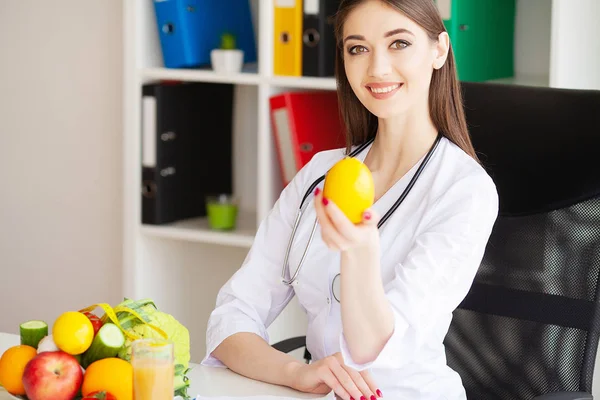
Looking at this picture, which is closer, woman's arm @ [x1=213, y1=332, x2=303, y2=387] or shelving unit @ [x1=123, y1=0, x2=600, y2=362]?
woman's arm @ [x1=213, y1=332, x2=303, y2=387]

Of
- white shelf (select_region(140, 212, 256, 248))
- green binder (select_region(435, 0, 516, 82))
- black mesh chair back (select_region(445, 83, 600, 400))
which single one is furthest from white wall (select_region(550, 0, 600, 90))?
white shelf (select_region(140, 212, 256, 248))

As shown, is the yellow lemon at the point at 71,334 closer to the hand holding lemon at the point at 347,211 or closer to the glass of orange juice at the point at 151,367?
the glass of orange juice at the point at 151,367

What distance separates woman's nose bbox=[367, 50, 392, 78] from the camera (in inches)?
63.7

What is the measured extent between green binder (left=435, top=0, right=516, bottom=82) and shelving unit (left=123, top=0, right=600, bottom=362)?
5cm

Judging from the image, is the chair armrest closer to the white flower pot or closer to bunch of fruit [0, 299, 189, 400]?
bunch of fruit [0, 299, 189, 400]

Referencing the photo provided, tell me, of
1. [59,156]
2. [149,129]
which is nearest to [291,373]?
[149,129]

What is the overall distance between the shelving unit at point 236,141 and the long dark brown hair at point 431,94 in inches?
22.7

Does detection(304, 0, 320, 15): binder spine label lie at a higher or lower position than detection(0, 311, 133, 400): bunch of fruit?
higher

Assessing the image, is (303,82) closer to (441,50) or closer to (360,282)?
(441,50)

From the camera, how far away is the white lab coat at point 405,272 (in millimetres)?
1481

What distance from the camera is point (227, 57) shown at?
2.63 m

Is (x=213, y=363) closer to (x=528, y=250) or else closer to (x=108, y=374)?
(x=108, y=374)

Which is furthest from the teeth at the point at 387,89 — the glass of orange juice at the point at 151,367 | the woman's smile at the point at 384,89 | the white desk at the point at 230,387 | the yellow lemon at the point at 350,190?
the glass of orange juice at the point at 151,367

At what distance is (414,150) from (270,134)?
0.94 meters
